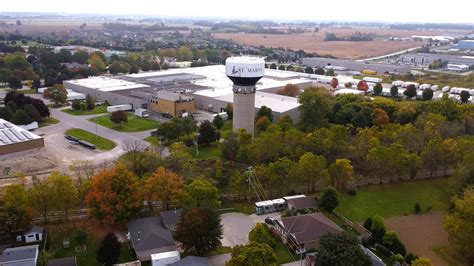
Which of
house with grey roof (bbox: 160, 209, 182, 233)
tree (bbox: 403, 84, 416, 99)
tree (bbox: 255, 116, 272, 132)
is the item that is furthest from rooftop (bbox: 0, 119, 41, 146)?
tree (bbox: 403, 84, 416, 99)

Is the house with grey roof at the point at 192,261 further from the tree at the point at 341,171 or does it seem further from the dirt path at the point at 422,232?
the tree at the point at 341,171

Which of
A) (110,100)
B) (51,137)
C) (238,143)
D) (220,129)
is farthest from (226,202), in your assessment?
(110,100)

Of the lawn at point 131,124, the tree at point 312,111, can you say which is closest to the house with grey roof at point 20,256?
the lawn at point 131,124

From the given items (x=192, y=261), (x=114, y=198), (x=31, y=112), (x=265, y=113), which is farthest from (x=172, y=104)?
(x=192, y=261)

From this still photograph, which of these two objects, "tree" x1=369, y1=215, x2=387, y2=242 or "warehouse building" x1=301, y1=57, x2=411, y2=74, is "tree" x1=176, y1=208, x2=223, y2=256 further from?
"warehouse building" x1=301, y1=57, x2=411, y2=74

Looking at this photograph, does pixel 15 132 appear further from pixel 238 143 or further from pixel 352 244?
pixel 352 244

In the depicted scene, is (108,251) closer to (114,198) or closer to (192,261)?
(114,198)
